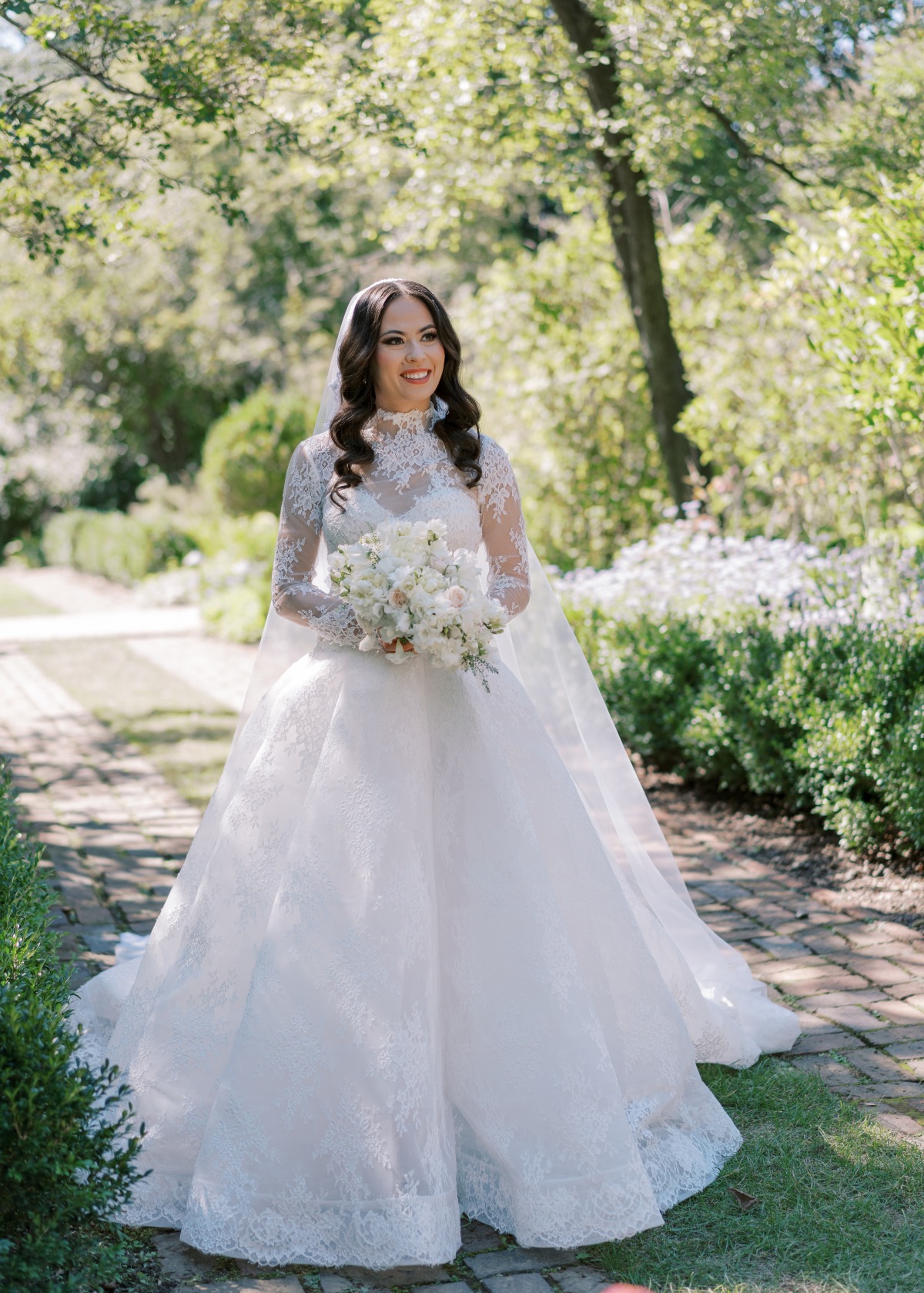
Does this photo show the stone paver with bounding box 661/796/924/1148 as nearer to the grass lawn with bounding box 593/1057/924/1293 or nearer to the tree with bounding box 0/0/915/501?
the grass lawn with bounding box 593/1057/924/1293

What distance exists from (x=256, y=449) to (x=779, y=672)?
11.7 metres

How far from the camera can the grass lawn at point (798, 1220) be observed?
2902mm

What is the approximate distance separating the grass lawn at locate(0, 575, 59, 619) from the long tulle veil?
12.9m

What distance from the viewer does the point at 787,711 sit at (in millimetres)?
6152

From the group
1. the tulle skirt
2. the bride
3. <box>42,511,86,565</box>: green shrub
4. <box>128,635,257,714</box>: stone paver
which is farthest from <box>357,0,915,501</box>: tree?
<box>42,511,86,565</box>: green shrub

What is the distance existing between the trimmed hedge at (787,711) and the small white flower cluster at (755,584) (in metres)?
0.17

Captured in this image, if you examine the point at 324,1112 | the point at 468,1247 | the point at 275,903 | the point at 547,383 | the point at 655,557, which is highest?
the point at 547,383

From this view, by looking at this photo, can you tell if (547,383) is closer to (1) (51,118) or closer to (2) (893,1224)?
(1) (51,118)

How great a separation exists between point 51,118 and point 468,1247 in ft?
16.4

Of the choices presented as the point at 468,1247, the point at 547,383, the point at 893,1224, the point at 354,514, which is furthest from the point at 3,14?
the point at 547,383

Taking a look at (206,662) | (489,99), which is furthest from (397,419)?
(206,662)

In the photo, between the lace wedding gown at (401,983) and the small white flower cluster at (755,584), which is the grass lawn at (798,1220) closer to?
the lace wedding gown at (401,983)

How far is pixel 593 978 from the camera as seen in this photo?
11.4 ft

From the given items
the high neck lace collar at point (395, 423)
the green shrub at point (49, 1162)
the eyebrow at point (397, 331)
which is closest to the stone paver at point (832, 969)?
the green shrub at point (49, 1162)
